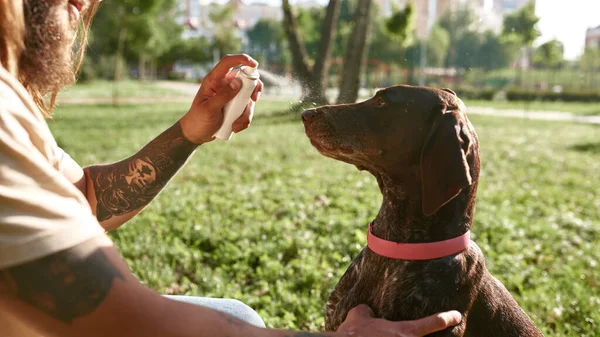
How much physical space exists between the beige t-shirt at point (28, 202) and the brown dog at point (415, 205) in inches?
42.1

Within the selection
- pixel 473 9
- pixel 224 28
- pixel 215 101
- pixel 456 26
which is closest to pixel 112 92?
pixel 224 28

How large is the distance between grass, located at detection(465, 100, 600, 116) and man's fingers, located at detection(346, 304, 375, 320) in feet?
75.7

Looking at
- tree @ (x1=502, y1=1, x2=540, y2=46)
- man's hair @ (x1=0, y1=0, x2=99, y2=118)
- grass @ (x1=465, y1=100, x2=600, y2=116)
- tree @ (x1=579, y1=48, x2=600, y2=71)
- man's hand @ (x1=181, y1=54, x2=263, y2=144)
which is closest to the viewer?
man's hair @ (x1=0, y1=0, x2=99, y2=118)

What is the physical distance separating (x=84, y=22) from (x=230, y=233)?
127 inches

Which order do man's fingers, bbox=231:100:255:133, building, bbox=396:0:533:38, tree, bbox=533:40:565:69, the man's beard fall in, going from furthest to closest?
tree, bbox=533:40:565:69, building, bbox=396:0:533:38, man's fingers, bbox=231:100:255:133, the man's beard

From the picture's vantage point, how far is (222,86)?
258 centimetres

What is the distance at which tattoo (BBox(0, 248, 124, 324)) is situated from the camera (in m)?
1.21

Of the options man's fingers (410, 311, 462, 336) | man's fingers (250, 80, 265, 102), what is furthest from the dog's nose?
man's fingers (410, 311, 462, 336)

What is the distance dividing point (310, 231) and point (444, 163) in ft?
11.8

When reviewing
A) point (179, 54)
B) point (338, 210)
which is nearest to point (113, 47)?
point (179, 54)

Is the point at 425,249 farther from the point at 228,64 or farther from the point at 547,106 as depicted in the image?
the point at 547,106

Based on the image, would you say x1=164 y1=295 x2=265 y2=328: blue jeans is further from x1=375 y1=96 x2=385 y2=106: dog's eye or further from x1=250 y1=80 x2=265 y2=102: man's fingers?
x1=375 y1=96 x2=385 y2=106: dog's eye

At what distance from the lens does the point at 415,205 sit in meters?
2.12

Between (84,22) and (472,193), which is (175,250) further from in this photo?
(472,193)
